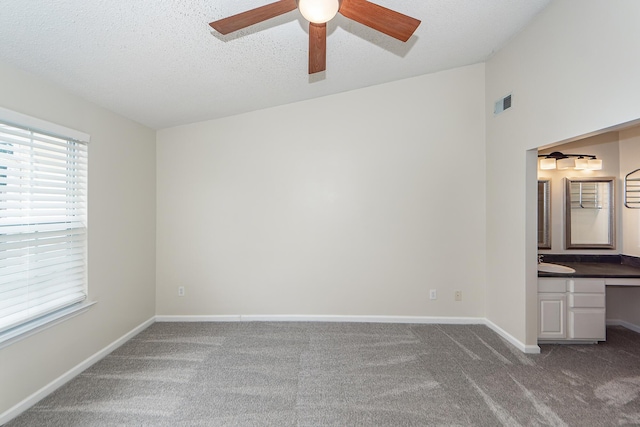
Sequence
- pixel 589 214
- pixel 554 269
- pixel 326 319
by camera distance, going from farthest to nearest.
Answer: pixel 326 319, pixel 589 214, pixel 554 269

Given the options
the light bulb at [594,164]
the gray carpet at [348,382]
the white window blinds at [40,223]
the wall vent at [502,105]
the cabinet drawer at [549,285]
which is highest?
the wall vent at [502,105]

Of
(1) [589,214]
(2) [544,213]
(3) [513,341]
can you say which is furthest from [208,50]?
(1) [589,214]

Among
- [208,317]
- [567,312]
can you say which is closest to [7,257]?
[208,317]

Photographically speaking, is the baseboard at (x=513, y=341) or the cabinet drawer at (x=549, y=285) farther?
the cabinet drawer at (x=549, y=285)

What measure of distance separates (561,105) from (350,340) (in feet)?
9.53

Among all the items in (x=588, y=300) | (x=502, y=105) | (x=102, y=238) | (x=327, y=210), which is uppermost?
(x=502, y=105)

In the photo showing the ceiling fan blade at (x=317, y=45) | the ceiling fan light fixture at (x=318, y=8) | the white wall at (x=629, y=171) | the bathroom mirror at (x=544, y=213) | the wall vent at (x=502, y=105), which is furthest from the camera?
the bathroom mirror at (x=544, y=213)

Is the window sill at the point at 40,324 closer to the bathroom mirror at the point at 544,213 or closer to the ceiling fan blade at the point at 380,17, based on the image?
the ceiling fan blade at the point at 380,17

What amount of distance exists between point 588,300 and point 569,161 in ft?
5.19

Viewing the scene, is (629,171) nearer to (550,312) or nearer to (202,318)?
(550,312)

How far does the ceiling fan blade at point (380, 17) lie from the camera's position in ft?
5.01

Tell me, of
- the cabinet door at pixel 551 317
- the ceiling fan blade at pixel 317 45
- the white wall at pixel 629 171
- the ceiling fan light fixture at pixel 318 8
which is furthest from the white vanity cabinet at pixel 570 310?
the ceiling fan light fixture at pixel 318 8

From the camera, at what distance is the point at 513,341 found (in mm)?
3029

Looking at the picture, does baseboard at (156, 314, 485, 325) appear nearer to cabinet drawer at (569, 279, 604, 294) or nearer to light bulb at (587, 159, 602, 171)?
cabinet drawer at (569, 279, 604, 294)
